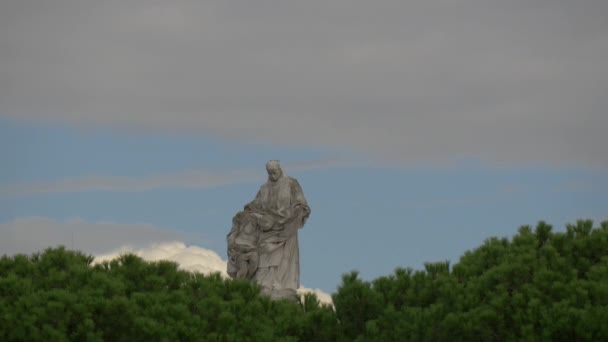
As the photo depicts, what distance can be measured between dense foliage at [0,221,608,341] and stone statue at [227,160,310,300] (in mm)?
5919

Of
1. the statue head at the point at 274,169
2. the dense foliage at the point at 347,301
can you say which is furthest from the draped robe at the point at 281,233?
the dense foliage at the point at 347,301

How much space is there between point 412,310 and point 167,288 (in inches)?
149

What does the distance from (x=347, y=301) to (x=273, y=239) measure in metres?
7.05

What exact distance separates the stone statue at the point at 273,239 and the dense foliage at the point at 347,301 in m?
5.92

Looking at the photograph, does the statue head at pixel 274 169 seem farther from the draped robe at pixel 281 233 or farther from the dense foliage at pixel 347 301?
the dense foliage at pixel 347 301

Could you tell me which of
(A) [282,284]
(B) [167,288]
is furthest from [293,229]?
(B) [167,288]

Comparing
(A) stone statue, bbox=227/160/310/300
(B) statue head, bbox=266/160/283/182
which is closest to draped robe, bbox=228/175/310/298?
(A) stone statue, bbox=227/160/310/300

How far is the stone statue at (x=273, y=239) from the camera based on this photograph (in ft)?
96.7

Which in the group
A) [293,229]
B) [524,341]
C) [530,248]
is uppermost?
[293,229]

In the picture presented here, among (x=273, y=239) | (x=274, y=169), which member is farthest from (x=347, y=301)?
(x=274, y=169)

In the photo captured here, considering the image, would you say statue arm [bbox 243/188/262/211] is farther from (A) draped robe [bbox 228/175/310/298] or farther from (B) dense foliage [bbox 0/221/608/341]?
(B) dense foliage [bbox 0/221/608/341]

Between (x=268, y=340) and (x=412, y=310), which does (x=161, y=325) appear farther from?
(x=412, y=310)

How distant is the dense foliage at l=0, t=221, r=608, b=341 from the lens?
846 inches

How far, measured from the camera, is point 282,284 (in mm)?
29484
